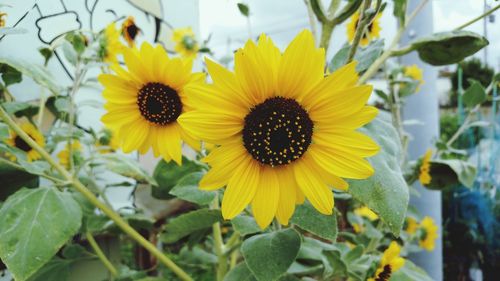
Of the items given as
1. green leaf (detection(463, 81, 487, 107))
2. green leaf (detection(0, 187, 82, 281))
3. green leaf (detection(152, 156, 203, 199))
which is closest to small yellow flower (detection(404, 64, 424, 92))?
green leaf (detection(463, 81, 487, 107))

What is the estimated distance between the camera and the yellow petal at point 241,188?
0.46 metres

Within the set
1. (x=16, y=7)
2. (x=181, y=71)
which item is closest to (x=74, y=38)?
(x=16, y=7)

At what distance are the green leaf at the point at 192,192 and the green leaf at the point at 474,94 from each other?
67 cm

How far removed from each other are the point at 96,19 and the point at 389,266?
0.78 m

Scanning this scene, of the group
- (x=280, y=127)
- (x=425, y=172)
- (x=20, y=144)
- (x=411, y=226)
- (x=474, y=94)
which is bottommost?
(x=411, y=226)

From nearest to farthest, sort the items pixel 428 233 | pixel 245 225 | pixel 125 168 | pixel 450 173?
pixel 245 225
pixel 125 168
pixel 450 173
pixel 428 233

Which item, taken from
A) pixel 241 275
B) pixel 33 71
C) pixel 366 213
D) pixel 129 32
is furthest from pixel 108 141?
pixel 366 213

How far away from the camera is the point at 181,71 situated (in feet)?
1.95

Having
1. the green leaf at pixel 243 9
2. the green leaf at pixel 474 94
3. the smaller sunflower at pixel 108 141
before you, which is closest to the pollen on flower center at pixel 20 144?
the smaller sunflower at pixel 108 141

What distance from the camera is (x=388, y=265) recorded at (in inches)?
26.4

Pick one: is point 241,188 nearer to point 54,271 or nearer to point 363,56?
point 363,56

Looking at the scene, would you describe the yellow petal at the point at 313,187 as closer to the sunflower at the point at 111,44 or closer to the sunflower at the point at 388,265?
the sunflower at the point at 388,265

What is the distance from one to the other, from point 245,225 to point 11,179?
1.09 ft

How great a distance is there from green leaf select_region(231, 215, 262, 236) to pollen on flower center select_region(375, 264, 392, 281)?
193 millimetres
